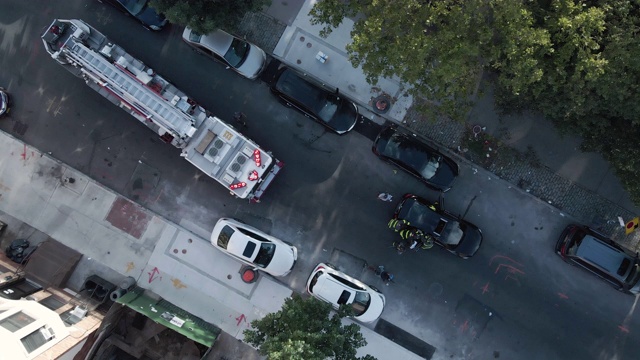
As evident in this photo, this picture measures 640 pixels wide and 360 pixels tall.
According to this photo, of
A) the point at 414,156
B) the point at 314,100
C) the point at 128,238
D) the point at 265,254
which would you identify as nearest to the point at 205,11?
the point at 314,100

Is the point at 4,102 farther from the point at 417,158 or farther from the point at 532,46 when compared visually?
the point at 532,46

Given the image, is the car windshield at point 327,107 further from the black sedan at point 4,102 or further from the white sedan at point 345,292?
the black sedan at point 4,102

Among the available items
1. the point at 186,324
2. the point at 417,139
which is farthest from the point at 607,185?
the point at 186,324

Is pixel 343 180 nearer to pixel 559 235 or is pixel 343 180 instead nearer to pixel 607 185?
pixel 559 235

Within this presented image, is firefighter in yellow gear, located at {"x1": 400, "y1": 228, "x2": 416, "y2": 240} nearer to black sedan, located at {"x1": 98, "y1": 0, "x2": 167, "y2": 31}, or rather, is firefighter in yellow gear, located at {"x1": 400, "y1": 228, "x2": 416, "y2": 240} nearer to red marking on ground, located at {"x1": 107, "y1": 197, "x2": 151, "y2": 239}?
red marking on ground, located at {"x1": 107, "y1": 197, "x2": 151, "y2": 239}

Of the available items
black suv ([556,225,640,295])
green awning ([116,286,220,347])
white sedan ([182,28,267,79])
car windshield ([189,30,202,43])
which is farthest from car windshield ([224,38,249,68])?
black suv ([556,225,640,295])

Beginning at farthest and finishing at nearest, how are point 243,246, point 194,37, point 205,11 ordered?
1. point 194,37
2. point 243,246
3. point 205,11
